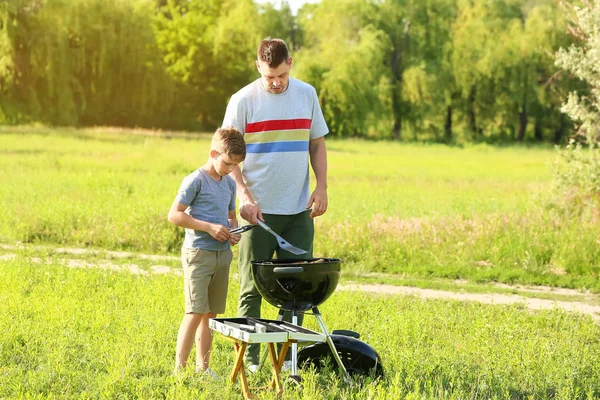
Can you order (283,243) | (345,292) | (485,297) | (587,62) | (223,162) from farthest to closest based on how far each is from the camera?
(587,62), (485,297), (345,292), (283,243), (223,162)

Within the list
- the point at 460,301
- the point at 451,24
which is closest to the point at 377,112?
the point at 451,24

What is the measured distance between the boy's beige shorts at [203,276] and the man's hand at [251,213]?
0.86 ft

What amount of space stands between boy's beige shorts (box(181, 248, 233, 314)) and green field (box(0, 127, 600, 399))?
0.48 meters

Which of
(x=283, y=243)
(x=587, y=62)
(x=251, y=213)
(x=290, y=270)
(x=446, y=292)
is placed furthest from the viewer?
(x=587, y=62)

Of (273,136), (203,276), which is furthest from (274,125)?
(203,276)

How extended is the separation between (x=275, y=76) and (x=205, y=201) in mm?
924

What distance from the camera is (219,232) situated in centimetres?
597

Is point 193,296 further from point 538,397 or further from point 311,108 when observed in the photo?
point 538,397

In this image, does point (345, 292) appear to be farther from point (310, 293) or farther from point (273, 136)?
point (310, 293)

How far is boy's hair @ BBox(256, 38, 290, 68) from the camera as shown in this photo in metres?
6.02

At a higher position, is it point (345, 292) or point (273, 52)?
point (273, 52)

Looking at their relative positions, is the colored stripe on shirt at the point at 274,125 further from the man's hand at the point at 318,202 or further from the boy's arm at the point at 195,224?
the boy's arm at the point at 195,224

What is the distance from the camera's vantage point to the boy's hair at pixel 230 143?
19.2ft

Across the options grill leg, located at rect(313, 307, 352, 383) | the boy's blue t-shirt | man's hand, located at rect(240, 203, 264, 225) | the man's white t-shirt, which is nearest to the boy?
the boy's blue t-shirt
